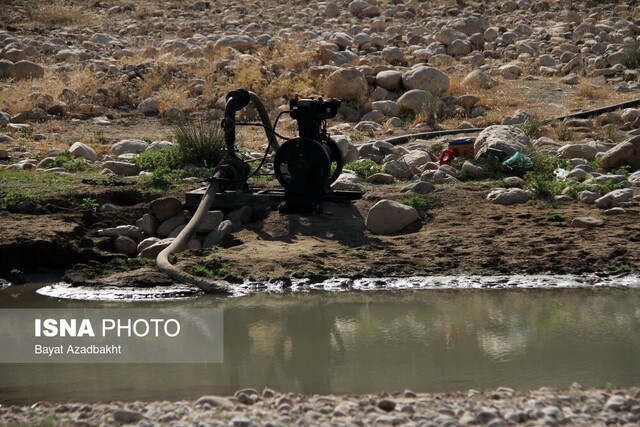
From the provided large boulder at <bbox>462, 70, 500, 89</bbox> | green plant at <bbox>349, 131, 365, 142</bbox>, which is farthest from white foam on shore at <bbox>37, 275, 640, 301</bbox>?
large boulder at <bbox>462, 70, 500, 89</bbox>

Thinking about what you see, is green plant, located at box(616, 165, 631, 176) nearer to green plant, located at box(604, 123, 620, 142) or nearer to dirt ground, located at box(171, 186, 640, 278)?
dirt ground, located at box(171, 186, 640, 278)

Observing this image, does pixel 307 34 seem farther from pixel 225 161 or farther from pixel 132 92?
pixel 225 161

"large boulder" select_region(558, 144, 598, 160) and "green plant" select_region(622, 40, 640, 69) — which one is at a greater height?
"green plant" select_region(622, 40, 640, 69)

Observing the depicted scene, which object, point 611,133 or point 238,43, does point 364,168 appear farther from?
point 238,43

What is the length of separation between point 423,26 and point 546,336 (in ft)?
55.1

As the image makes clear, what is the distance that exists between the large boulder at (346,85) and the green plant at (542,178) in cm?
517

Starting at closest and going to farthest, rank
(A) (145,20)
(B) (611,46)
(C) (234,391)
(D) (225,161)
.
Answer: (C) (234,391), (D) (225,161), (B) (611,46), (A) (145,20)

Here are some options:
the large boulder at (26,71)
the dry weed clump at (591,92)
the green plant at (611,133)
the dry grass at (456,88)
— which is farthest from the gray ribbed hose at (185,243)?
the large boulder at (26,71)

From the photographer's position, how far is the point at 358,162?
10672 millimetres

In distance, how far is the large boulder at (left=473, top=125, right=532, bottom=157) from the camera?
10539 mm

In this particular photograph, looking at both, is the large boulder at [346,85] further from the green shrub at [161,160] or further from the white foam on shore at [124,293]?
the white foam on shore at [124,293]

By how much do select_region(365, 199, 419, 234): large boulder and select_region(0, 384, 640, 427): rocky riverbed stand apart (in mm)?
3829

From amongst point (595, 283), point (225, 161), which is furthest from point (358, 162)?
point (595, 283)

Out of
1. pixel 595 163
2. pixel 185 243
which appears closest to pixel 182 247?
pixel 185 243
